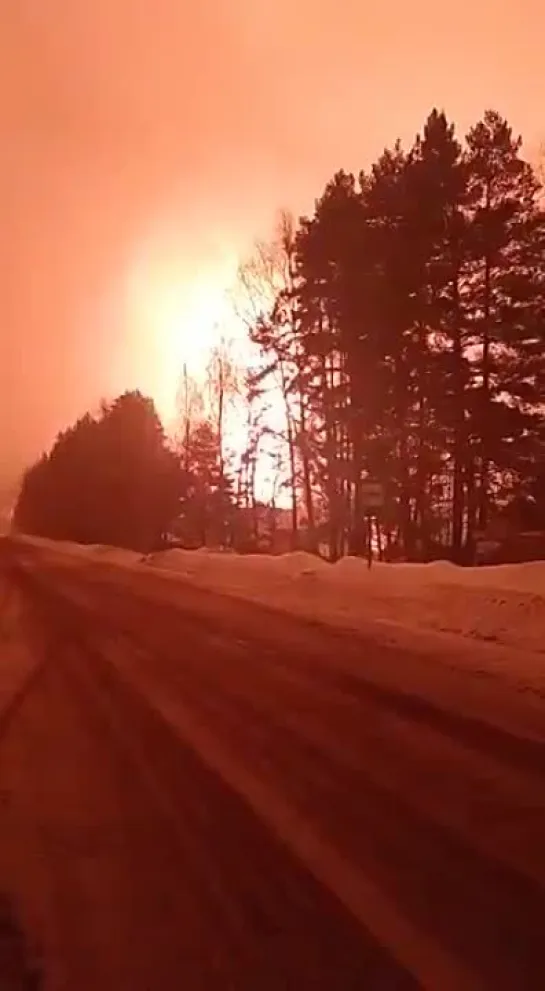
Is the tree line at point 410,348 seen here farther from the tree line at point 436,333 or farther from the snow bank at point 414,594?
Answer: the snow bank at point 414,594

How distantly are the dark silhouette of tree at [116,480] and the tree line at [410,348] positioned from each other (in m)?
15.2

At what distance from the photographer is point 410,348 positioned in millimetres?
34750

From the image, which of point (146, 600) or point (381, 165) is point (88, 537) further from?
point (146, 600)

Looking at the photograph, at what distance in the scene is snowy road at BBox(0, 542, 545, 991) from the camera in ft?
13.8

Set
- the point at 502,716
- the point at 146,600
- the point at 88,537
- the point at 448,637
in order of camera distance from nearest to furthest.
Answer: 1. the point at 502,716
2. the point at 448,637
3. the point at 146,600
4. the point at 88,537

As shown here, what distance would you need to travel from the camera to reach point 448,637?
1500 cm

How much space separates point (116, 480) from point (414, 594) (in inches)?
2012

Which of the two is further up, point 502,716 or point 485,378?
point 485,378

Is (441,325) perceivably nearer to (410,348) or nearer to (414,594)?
(410,348)

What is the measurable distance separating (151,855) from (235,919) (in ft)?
3.39

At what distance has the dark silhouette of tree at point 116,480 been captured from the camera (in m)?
62.0

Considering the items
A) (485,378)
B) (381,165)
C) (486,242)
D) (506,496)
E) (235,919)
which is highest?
(381,165)

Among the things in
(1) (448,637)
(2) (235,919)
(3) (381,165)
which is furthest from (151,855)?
(3) (381,165)

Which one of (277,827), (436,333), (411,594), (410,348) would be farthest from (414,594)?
(410,348)
